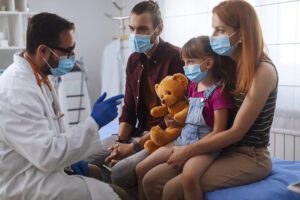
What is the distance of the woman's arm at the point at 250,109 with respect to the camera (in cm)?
153

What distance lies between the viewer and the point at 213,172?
1.58m

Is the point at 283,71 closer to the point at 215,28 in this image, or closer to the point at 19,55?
the point at 215,28

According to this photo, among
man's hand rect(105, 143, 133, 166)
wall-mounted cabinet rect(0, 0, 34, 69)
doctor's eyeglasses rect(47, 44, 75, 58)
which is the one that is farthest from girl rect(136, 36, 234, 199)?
wall-mounted cabinet rect(0, 0, 34, 69)

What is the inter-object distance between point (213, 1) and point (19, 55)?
1630 mm

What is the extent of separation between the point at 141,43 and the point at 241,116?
2.65 feet

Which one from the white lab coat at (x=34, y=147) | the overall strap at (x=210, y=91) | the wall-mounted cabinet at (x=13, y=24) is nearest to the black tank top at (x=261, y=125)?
the overall strap at (x=210, y=91)

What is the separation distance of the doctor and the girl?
0.34m

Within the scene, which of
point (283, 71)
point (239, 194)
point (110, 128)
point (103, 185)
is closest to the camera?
point (239, 194)

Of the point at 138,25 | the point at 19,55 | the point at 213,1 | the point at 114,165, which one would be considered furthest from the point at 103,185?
the point at 213,1

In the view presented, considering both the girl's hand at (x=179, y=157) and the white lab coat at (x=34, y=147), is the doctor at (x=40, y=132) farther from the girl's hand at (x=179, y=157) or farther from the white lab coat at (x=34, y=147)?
the girl's hand at (x=179, y=157)

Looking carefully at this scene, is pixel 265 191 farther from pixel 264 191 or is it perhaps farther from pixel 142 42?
→ pixel 142 42

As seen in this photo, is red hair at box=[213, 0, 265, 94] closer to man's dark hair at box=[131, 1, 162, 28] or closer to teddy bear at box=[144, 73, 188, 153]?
teddy bear at box=[144, 73, 188, 153]

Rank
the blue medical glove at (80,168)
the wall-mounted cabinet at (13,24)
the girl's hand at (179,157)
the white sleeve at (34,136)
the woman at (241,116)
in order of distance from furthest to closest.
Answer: the wall-mounted cabinet at (13,24)
the blue medical glove at (80,168)
the girl's hand at (179,157)
the woman at (241,116)
the white sleeve at (34,136)

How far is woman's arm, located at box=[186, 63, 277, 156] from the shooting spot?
153cm
